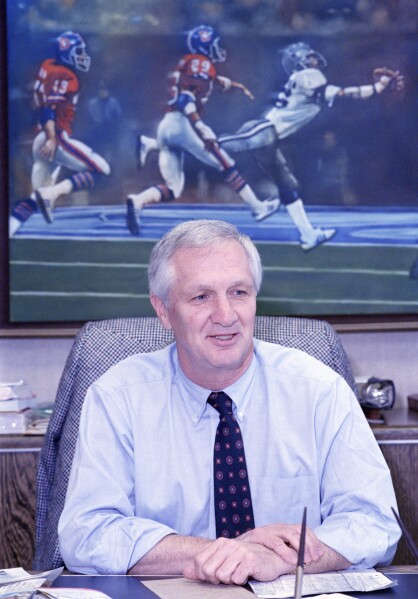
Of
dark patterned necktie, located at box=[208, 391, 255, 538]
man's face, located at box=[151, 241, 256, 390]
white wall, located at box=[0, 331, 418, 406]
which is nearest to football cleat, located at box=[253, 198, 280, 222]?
white wall, located at box=[0, 331, 418, 406]

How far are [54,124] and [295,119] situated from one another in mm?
784

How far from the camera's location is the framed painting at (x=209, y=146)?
2.99 meters

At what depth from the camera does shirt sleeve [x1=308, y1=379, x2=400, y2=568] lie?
5.75 ft

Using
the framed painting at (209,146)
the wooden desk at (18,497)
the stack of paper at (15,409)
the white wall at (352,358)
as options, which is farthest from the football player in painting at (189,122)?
the wooden desk at (18,497)

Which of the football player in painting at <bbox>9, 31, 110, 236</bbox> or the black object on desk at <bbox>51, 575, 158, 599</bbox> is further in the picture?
the football player in painting at <bbox>9, 31, 110, 236</bbox>

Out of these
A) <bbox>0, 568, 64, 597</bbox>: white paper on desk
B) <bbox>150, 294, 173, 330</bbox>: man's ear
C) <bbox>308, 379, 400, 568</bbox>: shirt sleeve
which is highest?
<bbox>150, 294, 173, 330</bbox>: man's ear

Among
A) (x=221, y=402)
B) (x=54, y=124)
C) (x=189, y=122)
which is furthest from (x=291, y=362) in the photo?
(x=54, y=124)

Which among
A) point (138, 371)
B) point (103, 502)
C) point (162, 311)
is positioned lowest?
point (103, 502)

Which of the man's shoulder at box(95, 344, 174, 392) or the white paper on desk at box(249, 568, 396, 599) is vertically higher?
the man's shoulder at box(95, 344, 174, 392)

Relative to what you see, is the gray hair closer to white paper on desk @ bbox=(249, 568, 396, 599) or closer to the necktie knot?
the necktie knot

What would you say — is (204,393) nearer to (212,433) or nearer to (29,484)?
(212,433)

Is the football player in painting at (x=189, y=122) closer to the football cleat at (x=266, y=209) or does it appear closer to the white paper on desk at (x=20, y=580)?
the football cleat at (x=266, y=209)

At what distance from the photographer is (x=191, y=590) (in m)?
Answer: 1.51

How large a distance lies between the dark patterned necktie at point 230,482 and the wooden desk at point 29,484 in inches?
32.6
